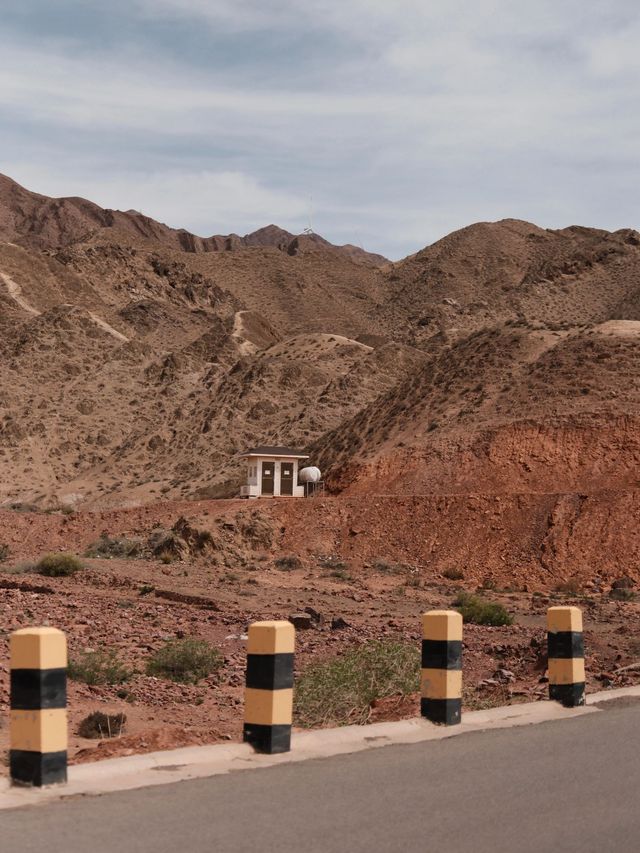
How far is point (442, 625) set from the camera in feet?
30.8

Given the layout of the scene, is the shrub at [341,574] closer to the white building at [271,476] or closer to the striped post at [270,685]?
the white building at [271,476]

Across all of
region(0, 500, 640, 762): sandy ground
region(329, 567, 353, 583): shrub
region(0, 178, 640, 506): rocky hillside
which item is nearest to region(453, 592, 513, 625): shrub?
region(0, 500, 640, 762): sandy ground

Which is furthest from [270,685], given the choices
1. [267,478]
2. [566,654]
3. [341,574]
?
[267,478]

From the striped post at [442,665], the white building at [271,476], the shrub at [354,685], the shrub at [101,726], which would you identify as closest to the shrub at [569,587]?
the white building at [271,476]

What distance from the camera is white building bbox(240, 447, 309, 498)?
54.7 m

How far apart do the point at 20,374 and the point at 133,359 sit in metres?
8.90

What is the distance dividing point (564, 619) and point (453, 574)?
30.0 meters

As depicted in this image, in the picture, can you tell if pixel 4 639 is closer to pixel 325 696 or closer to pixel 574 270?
pixel 325 696

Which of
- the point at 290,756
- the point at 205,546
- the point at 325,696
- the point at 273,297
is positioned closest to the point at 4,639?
the point at 325,696

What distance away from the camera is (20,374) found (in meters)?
87.6

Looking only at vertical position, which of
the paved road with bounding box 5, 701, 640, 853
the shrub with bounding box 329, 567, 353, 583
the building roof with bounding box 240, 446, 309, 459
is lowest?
the shrub with bounding box 329, 567, 353, 583

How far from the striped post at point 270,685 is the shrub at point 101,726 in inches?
167

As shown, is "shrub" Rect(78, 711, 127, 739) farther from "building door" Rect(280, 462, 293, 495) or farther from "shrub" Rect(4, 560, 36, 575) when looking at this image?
"building door" Rect(280, 462, 293, 495)

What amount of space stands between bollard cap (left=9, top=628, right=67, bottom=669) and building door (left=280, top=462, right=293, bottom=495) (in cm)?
4838
